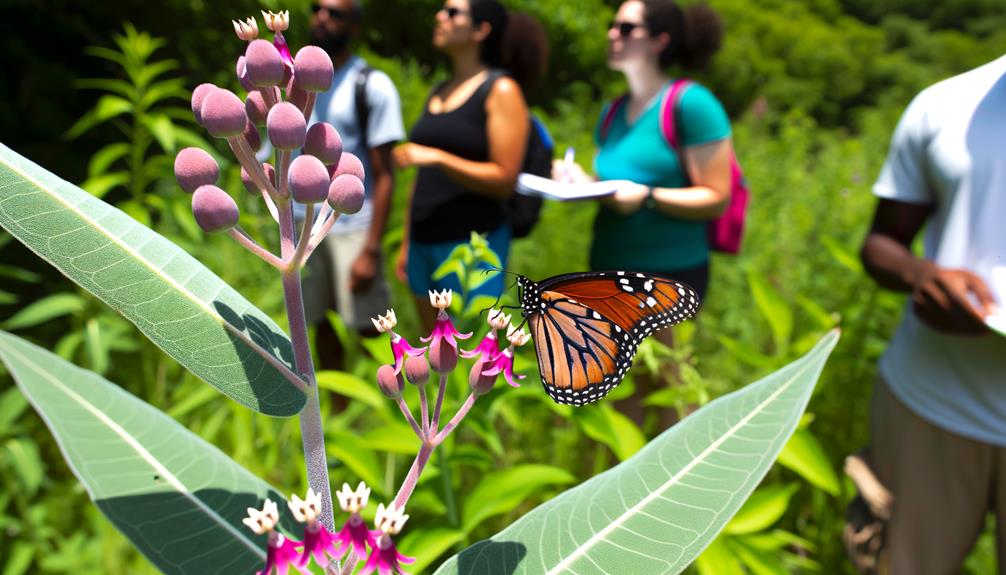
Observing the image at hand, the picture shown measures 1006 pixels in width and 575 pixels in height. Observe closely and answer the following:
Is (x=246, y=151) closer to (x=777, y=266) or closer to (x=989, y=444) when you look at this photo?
(x=989, y=444)

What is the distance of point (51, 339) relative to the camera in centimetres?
242

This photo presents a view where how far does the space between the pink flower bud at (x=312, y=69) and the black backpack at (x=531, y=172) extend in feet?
4.37

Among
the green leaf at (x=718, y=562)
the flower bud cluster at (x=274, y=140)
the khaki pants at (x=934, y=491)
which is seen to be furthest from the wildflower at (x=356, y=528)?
the khaki pants at (x=934, y=491)

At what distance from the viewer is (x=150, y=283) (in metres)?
0.32

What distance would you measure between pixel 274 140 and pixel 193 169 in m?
0.04

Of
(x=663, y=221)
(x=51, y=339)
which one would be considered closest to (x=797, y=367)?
(x=663, y=221)

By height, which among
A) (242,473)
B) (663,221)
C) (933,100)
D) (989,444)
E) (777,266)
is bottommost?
(777,266)

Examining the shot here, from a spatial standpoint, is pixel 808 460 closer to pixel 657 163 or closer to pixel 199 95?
pixel 657 163

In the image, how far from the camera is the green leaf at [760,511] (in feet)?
3.38

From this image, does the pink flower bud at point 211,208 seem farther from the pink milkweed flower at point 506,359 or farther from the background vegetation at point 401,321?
the background vegetation at point 401,321

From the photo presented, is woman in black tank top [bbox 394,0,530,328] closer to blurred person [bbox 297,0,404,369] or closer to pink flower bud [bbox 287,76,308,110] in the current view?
blurred person [bbox 297,0,404,369]

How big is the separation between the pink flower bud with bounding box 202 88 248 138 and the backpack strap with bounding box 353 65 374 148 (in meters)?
1.53

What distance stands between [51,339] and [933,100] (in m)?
2.56

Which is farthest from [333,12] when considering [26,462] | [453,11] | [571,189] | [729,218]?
[26,462]
